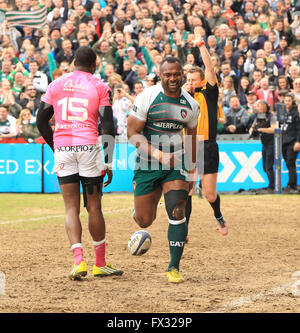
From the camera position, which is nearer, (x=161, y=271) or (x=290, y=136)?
(x=161, y=271)

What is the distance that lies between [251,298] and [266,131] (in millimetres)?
11382

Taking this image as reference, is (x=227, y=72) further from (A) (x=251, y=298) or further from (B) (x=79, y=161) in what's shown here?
(A) (x=251, y=298)

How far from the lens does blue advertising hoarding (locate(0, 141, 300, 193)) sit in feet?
56.7

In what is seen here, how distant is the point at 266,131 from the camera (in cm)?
1708

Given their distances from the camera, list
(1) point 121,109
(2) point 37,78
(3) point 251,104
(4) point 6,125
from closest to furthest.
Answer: (3) point 251,104 → (1) point 121,109 → (4) point 6,125 → (2) point 37,78

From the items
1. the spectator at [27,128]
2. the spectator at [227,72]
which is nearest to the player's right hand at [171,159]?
the spectator at [227,72]

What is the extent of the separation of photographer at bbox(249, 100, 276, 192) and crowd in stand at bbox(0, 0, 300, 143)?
0.38 metres

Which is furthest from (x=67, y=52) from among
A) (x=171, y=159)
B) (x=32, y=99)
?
(x=171, y=159)

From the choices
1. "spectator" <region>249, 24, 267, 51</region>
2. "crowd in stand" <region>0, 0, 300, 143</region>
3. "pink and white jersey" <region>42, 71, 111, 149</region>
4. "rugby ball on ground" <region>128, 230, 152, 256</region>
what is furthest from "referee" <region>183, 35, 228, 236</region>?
"spectator" <region>249, 24, 267, 51</region>

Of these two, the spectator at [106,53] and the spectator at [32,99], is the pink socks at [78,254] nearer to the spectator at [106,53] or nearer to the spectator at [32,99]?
the spectator at [32,99]

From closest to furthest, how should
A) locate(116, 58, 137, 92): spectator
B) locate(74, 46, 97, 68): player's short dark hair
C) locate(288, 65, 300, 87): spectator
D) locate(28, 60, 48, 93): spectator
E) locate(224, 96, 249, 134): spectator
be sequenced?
locate(74, 46, 97, 68): player's short dark hair → locate(224, 96, 249, 134): spectator → locate(288, 65, 300, 87): spectator → locate(116, 58, 137, 92): spectator → locate(28, 60, 48, 93): spectator

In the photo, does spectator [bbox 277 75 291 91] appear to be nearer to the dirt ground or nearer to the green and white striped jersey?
the dirt ground

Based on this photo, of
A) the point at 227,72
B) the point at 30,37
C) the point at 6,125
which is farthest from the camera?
the point at 30,37
